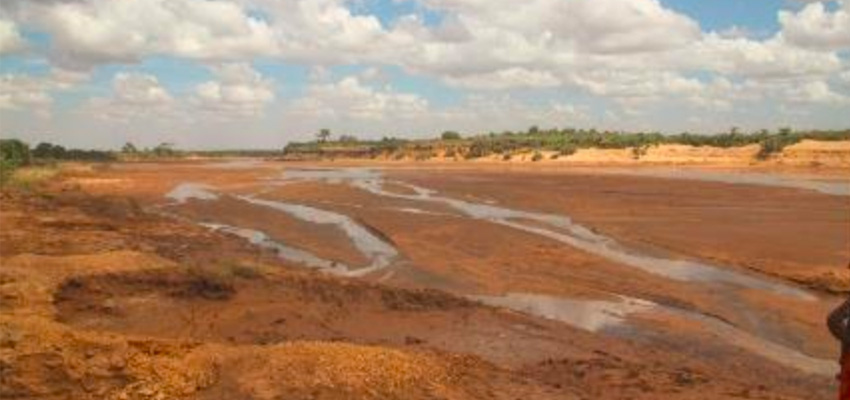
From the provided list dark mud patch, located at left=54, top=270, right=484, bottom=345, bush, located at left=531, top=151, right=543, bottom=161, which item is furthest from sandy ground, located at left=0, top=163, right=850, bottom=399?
bush, located at left=531, top=151, right=543, bottom=161

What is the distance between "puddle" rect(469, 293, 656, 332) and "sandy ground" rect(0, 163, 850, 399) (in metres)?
0.08

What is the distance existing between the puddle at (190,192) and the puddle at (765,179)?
2390 cm

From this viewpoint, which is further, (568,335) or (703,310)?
(703,310)

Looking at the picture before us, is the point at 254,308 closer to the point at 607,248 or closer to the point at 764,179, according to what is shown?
the point at 607,248

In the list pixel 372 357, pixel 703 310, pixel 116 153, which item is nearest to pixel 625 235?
pixel 703 310

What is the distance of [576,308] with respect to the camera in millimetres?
15398

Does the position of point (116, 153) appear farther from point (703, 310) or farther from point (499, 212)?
point (703, 310)

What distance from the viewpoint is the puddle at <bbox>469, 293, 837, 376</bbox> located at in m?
12.0

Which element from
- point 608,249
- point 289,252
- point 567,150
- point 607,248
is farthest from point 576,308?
point 567,150

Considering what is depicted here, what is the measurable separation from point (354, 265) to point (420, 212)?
12.1 metres

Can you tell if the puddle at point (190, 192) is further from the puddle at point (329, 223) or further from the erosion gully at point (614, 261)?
the erosion gully at point (614, 261)

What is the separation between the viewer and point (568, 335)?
13.0 m

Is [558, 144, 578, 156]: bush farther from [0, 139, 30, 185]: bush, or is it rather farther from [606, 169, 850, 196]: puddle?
[0, 139, 30, 185]: bush

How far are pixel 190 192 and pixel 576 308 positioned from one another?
35.8 metres
